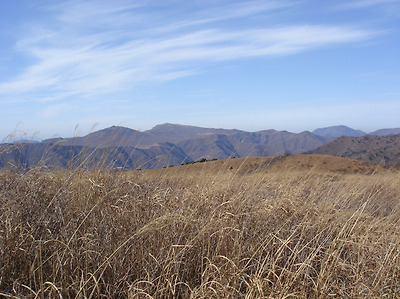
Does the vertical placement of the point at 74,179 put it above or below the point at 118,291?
above

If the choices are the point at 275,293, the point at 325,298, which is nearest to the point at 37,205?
the point at 275,293

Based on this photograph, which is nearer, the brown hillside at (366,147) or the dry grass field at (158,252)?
the dry grass field at (158,252)

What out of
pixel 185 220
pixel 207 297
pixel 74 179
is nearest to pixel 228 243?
pixel 185 220

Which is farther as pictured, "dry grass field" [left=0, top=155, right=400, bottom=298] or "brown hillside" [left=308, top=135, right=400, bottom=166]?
"brown hillside" [left=308, top=135, right=400, bottom=166]

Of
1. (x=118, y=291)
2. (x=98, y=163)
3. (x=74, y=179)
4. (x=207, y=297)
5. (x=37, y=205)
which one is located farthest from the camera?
(x=98, y=163)

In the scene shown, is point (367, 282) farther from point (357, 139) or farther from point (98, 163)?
point (357, 139)

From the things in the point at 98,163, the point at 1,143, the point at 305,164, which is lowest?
the point at 305,164

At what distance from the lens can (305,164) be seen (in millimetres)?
19422

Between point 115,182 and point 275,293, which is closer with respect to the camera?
point 275,293

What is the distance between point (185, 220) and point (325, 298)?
141 centimetres

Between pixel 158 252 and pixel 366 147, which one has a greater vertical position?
pixel 158 252

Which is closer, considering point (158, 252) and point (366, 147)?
point (158, 252)

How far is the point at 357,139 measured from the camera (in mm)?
61094

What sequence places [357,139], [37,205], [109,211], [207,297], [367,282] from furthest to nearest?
1. [357,139]
2. [109,211]
3. [37,205]
4. [367,282]
5. [207,297]
